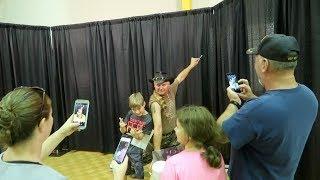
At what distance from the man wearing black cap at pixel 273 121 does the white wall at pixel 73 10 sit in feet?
12.1

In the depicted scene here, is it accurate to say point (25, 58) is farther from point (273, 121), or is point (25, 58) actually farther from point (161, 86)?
point (273, 121)

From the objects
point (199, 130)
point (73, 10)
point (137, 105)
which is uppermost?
point (73, 10)

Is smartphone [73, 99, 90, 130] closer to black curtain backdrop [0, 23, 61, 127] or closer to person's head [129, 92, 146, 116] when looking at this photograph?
person's head [129, 92, 146, 116]

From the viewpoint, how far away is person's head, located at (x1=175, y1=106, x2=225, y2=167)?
1.60m

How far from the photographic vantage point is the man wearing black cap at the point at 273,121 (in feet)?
4.72

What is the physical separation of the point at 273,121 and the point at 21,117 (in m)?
1.07

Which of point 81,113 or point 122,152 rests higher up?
point 81,113

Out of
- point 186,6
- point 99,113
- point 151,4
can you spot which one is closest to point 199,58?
point 186,6

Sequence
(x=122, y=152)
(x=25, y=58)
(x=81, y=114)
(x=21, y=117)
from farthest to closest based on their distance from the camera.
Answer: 1. (x=25, y=58)
2. (x=81, y=114)
3. (x=122, y=152)
4. (x=21, y=117)

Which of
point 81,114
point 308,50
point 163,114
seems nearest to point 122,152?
point 81,114

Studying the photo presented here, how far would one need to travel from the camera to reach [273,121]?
4.70 feet

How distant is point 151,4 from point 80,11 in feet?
4.77

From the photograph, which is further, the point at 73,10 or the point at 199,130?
the point at 73,10

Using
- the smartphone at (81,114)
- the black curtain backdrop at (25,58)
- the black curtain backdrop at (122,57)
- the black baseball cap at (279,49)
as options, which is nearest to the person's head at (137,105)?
the black curtain backdrop at (122,57)
